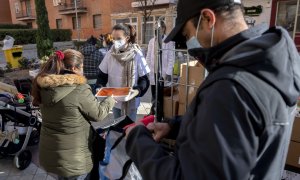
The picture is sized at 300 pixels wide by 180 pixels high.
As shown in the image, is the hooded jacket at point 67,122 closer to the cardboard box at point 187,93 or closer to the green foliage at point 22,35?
the cardboard box at point 187,93

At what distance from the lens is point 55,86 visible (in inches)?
79.7

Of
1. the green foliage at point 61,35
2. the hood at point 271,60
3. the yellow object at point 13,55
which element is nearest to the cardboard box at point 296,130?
the hood at point 271,60

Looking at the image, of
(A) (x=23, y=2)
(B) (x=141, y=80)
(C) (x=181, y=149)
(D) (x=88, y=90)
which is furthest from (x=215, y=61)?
(A) (x=23, y=2)

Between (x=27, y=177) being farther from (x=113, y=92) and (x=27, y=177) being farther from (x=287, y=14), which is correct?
(x=287, y=14)

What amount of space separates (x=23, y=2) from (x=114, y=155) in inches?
1422

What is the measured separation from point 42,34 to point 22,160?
9.35 meters

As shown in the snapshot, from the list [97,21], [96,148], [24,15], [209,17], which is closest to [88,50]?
[96,148]

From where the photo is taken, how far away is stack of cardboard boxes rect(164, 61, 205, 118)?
1.89m

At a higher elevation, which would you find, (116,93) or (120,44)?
(120,44)

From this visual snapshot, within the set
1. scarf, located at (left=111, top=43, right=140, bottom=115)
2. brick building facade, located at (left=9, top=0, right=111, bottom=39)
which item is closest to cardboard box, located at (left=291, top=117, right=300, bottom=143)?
scarf, located at (left=111, top=43, right=140, bottom=115)

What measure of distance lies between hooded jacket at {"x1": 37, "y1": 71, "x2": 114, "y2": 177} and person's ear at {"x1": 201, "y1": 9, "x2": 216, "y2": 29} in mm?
1405

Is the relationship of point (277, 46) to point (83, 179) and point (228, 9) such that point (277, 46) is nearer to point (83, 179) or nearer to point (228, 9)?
point (228, 9)

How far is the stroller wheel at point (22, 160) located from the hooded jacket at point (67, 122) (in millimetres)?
1267

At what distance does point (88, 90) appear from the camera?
2203 mm
